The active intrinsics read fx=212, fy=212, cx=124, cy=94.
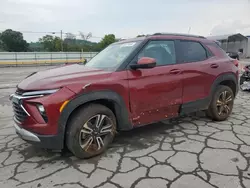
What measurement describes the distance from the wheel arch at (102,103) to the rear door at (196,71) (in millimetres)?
1250

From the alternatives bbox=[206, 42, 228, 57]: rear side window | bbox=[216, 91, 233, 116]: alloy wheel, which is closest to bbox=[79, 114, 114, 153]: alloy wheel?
bbox=[216, 91, 233, 116]: alloy wheel

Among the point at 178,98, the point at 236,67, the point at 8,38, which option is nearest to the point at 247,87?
the point at 236,67

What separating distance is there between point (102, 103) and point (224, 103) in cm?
272

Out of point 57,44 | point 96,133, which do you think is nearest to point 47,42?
point 57,44

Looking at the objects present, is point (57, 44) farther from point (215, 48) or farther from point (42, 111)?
point (42, 111)

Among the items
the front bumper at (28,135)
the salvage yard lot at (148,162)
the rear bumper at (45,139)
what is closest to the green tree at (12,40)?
the salvage yard lot at (148,162)

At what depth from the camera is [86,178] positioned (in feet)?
8.32

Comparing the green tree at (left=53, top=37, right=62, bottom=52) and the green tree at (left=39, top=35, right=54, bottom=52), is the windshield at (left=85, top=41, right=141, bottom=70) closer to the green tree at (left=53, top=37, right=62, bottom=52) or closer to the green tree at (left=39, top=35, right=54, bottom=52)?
the green tree at (left=53, top=37, right=62, bottom=52)

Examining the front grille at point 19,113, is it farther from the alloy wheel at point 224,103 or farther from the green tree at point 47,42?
the green tree at point 47,42

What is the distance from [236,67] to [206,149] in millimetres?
2280

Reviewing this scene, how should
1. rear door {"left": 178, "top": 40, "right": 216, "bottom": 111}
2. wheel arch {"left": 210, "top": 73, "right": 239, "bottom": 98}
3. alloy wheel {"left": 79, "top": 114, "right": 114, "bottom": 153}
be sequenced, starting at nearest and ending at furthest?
alloy wheel {"left": 79, "top": 114, "right": 114, "bottom": 153} → rear door {"left": 178, "top": 40, "right": 216, "bottom": 111} → wheel arch {"left": 210, "top": 73, "right": 239, "bottom": 98}

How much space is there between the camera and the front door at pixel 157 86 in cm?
319

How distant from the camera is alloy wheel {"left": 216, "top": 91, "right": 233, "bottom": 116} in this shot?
14.2 ft

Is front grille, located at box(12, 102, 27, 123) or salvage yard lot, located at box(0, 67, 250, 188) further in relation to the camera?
front grille, located at box(12, 102, 27, 123)
